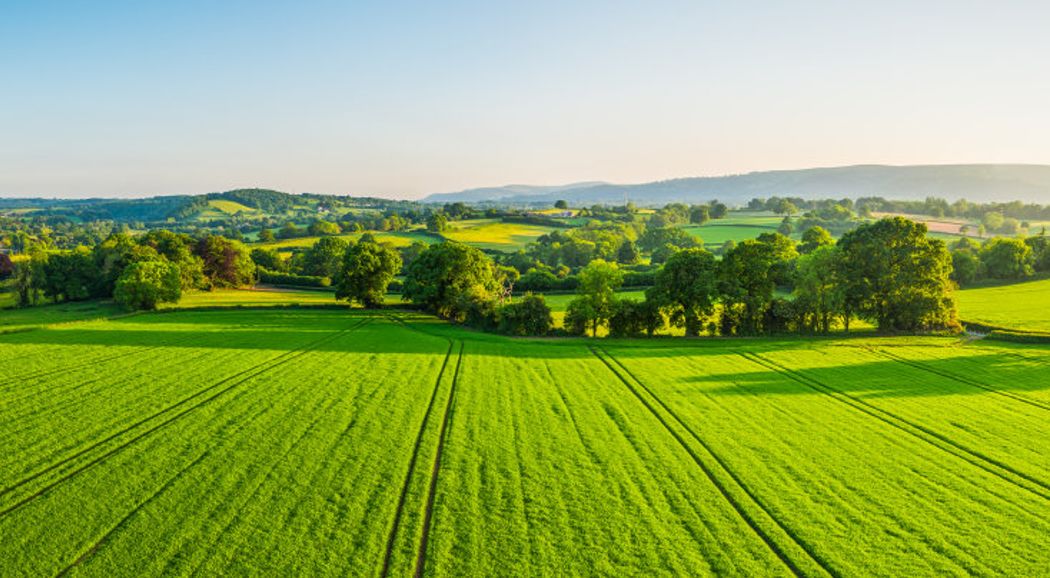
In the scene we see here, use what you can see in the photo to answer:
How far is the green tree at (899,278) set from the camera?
172 ft

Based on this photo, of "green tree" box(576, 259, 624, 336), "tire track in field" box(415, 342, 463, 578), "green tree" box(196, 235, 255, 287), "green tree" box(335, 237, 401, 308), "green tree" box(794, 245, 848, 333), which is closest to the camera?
"tire track in field" box(415, 342, 463, 578)

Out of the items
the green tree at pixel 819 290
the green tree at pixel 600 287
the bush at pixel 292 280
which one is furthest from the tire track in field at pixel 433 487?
the bush at pixel 292 280

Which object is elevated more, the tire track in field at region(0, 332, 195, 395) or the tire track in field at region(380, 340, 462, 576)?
the tire track in field at region(0, 332, 195, 395)

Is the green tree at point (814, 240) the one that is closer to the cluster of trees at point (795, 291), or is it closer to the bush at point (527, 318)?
the cluster of trees at point (795, 291)

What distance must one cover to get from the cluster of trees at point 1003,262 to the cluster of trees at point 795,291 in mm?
39096

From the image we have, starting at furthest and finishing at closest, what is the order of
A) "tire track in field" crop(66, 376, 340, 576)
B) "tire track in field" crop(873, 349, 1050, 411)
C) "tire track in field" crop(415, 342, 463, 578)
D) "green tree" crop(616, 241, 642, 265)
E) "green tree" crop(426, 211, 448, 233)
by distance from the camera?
1. "green tree" crop(426, 211, 448, 233)
2. "green tree" crop(616, 241, 642, 265)
3. "tire track in field" crop(873, 349, 1050, 411)
4. "tire track in field" crop(415, 342, 463, 578)
5. "tire track in field" crop(66, 376, 340, 576)

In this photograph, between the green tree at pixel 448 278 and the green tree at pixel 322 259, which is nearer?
the green tree at pixel 448 278

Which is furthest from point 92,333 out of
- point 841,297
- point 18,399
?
point 841,297

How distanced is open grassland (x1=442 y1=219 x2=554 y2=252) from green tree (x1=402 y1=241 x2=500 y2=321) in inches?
2867

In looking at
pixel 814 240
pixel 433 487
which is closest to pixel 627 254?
pixel 814 240

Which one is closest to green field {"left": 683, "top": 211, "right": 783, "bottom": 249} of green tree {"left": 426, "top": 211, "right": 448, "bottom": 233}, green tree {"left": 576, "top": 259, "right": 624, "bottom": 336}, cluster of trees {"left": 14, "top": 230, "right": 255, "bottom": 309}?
green tree {"left": 426, "top": 211, "right": 448, "bottom": 233}

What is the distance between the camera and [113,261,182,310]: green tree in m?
65.6

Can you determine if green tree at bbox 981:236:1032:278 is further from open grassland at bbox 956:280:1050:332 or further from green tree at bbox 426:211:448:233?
green tree at bbox 426:211:448:233

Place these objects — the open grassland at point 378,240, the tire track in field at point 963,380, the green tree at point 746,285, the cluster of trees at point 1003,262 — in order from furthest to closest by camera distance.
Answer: the open grassland at point 378,240
the cluster of trees at point 1003,262
the green tree at point 746,285
the tire track in field at point 963,380
